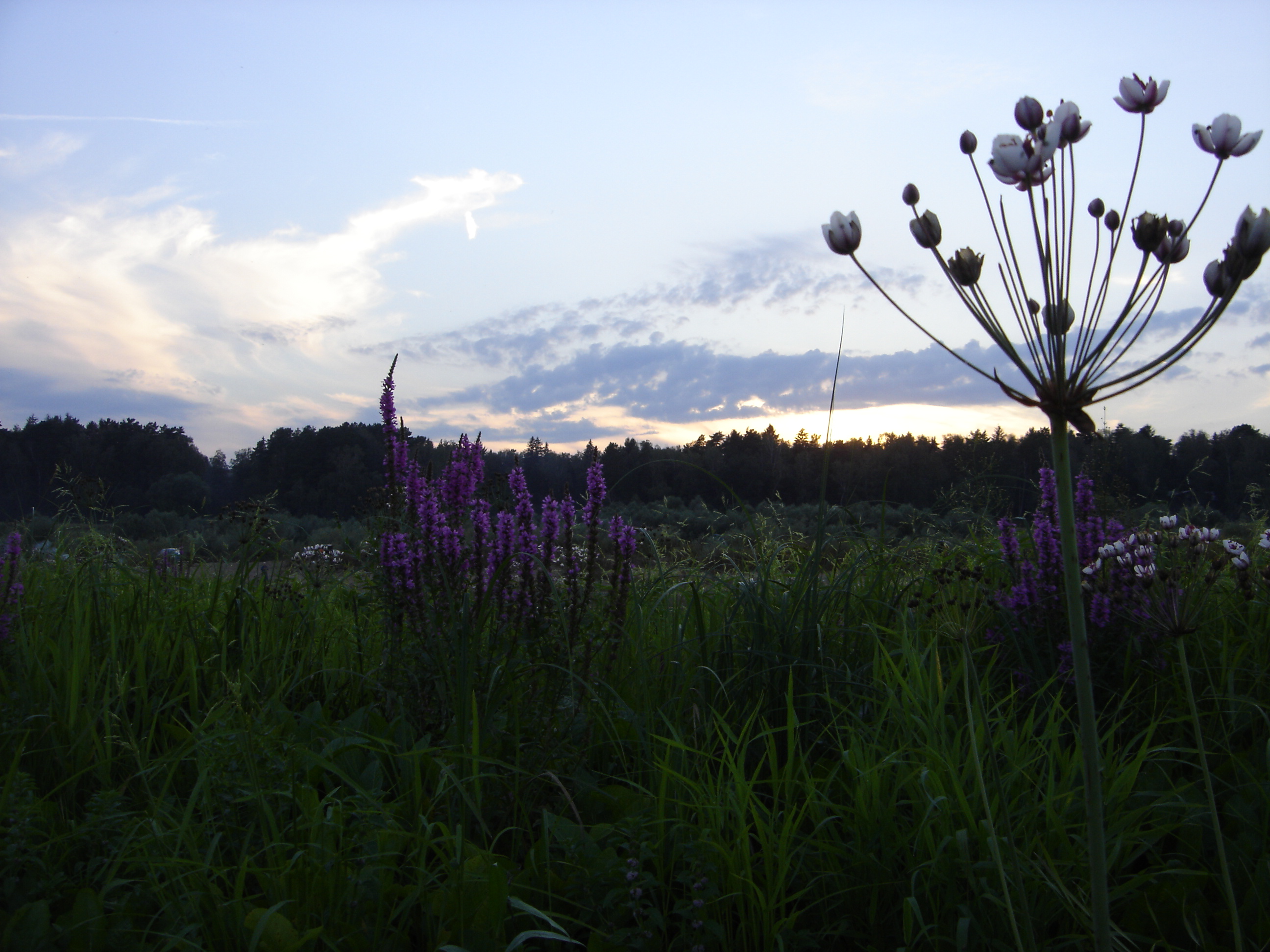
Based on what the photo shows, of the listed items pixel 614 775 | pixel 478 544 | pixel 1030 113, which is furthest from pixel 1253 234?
pixel 478 544

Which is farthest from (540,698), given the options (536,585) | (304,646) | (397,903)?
(304,646)

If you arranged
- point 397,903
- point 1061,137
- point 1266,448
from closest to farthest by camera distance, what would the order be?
point 1061,137 < point 397,903 < point 1266,448

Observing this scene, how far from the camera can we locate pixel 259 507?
431cm

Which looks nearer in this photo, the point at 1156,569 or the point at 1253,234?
the point at 1253,234

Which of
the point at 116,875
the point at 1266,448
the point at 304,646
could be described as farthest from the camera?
the point at 1266,448

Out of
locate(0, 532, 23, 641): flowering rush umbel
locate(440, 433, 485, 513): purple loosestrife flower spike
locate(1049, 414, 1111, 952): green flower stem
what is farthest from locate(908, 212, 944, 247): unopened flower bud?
locate(0, 532, 23, 641): flowering rush umbel

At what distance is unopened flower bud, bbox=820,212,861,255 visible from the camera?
140 cm

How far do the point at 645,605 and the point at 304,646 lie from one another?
179 centimetres

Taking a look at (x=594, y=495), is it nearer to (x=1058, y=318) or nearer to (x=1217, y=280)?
(x=1058, y=318)

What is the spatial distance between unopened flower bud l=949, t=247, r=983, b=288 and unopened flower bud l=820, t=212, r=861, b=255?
26 cm

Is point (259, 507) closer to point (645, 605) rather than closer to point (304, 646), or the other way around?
point (304, 646)

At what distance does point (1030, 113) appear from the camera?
121 cm

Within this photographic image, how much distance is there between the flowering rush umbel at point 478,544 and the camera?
9.34 feet

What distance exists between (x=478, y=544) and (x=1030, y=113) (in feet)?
8.32
